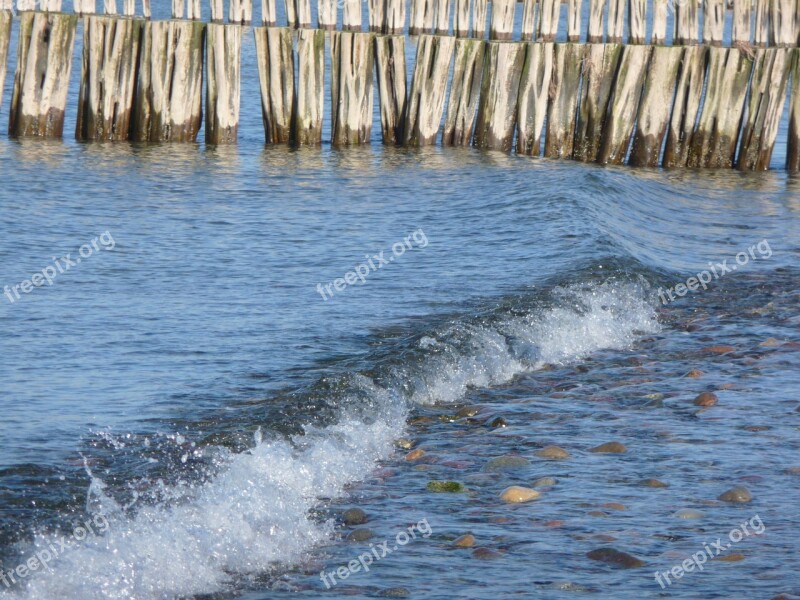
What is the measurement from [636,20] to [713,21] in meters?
1.02

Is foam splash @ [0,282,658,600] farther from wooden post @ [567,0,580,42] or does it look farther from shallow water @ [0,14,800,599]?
wooden post @ [567,0,580,42]

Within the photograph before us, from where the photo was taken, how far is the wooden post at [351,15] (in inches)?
615

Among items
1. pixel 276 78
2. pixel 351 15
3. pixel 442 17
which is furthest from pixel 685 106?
pixel 276 78

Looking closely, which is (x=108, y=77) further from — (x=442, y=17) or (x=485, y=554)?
(x=485, y=554)

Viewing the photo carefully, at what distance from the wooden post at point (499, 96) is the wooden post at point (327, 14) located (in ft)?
7.32

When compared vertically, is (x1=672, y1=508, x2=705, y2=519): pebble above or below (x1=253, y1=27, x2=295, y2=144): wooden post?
below

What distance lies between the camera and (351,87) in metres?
15.5

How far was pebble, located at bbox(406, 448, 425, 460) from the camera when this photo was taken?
611 centimetres

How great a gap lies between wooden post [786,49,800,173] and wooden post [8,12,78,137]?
9440 millimetres

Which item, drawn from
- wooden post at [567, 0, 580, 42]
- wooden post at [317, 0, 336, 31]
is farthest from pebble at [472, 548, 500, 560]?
wooden post at [567, 0, 580, 42]

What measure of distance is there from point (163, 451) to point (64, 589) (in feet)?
4.90

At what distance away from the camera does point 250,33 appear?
30.8m

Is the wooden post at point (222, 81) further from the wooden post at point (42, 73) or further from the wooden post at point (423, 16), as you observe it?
the wooden post at point (423, 16)

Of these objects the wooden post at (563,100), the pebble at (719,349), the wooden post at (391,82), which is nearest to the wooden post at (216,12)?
the wooden post at (391,82)
